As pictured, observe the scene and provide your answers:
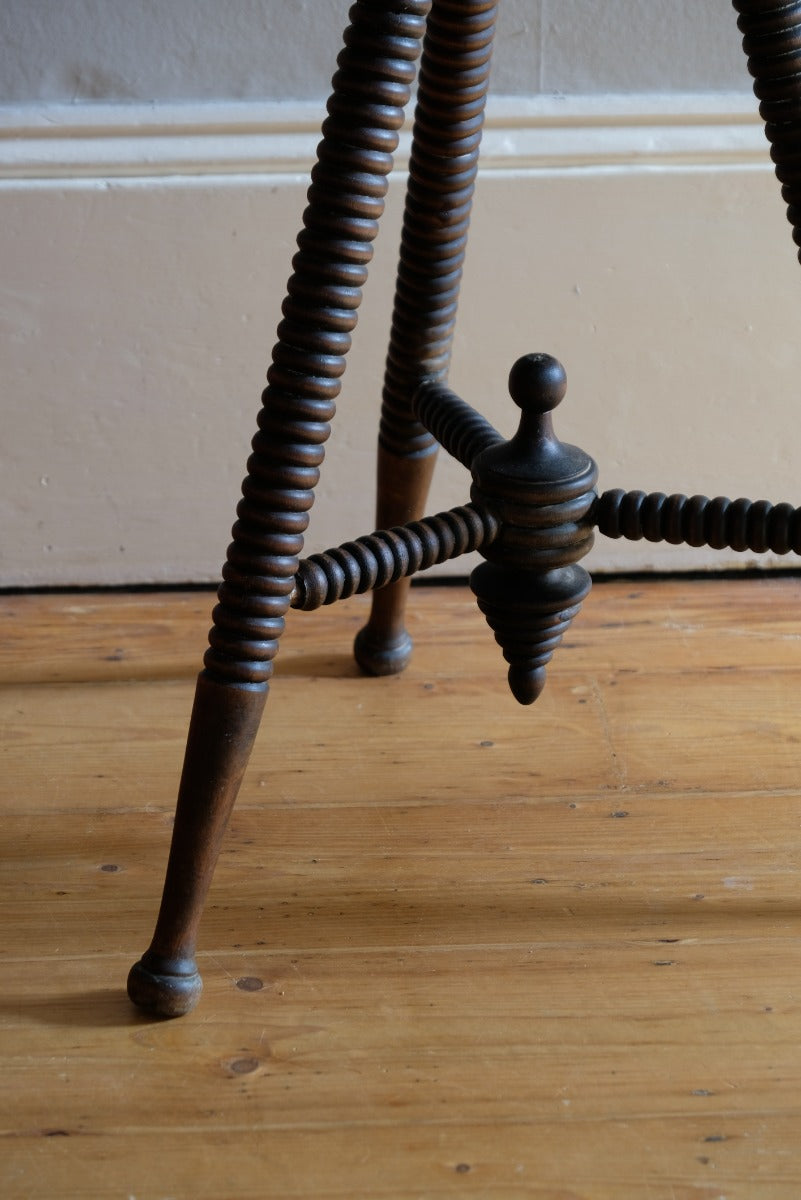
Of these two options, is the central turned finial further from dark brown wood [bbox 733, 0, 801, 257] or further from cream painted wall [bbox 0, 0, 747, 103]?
cream painted wall [bbox 0, 0, 747, 103]

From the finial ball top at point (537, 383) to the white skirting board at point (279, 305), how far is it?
352 mm

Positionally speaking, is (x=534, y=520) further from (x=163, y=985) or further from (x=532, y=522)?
(x=163, y=985)

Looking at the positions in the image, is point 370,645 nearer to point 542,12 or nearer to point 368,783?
point 368,783

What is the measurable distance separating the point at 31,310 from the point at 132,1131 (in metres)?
0.71

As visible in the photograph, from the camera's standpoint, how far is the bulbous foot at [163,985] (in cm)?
65

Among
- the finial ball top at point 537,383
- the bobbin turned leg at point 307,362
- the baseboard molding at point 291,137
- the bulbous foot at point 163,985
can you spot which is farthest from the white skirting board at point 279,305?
the bulbous foot at point 163,985

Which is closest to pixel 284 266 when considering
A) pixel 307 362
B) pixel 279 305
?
pixel 279 305

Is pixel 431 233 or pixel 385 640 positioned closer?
A: pixel 431 233

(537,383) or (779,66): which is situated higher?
(779,66)

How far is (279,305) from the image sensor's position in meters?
1.11

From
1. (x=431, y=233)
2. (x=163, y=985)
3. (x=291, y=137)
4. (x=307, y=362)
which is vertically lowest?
(x=163, y=985)

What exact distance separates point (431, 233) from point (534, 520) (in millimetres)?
214

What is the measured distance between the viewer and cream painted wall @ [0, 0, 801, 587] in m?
1.04

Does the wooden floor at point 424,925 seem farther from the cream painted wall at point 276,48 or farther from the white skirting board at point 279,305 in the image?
the cream painted wall at point 276,48
